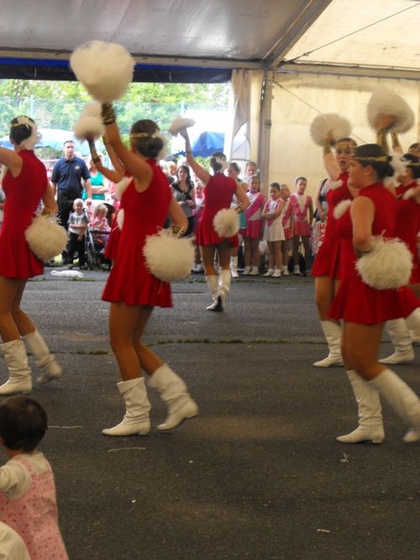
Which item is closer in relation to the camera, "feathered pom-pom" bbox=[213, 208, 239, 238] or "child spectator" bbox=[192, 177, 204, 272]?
"feathered pom-pom" bbox=[213, 208, 239, 238]

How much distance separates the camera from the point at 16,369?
5754 millimetres

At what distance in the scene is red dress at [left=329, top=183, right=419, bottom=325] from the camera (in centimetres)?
457

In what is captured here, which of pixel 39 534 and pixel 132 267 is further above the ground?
pixel 132 267

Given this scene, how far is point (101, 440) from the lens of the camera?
4812 mm

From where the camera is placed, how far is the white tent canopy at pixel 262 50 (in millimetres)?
13531

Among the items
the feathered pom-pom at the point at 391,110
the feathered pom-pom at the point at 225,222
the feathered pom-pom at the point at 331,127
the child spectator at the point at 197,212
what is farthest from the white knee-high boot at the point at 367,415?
the child spectator at the point at 197,212

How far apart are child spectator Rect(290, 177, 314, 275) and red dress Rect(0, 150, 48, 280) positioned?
10.1 m

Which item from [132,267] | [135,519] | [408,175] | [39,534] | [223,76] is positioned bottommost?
[135,519]

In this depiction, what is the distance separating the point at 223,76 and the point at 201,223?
710 cm

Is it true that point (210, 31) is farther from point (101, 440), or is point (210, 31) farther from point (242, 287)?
point (101, 440)

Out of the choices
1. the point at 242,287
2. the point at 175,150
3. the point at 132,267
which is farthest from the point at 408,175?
the point at 175,150

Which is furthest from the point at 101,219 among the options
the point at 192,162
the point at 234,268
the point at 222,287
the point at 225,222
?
the point at 192,162

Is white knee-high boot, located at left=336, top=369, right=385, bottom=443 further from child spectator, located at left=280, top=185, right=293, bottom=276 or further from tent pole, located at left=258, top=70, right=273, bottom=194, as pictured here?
tent pole, located at left=258, top=70, right=273, bottom=194

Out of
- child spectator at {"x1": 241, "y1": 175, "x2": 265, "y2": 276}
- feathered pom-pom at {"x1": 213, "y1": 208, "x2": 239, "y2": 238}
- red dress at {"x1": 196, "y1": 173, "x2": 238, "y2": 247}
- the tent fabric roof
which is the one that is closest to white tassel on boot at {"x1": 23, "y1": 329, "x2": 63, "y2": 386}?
feathered pom-pom at {"x1": 213, "y1": 208, "x2": 239, "y2": 238}
